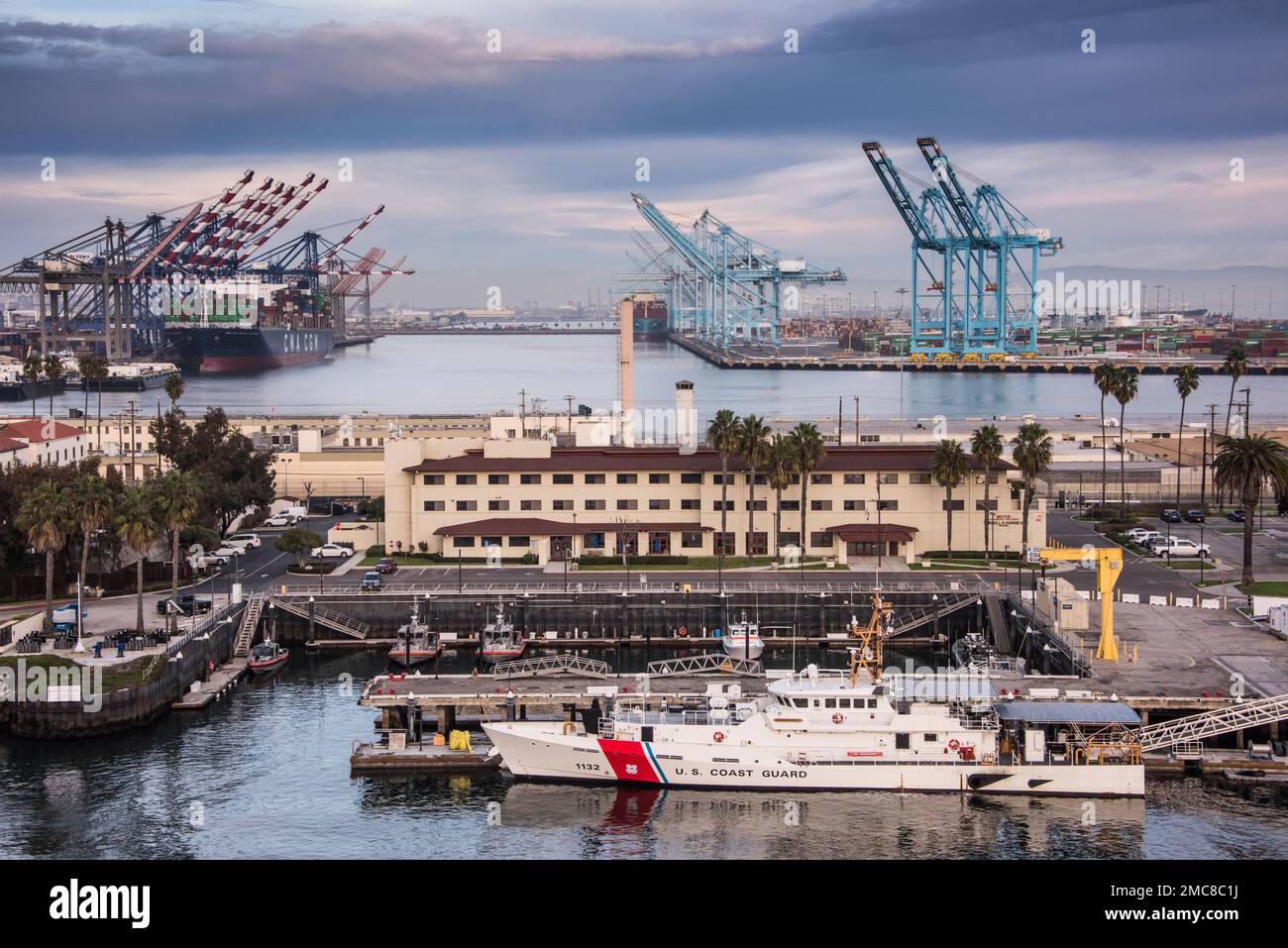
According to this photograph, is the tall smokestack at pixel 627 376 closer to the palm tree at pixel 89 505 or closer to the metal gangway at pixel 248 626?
the metal gangway at pixel 248 626

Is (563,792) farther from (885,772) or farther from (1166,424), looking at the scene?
(1166,424)

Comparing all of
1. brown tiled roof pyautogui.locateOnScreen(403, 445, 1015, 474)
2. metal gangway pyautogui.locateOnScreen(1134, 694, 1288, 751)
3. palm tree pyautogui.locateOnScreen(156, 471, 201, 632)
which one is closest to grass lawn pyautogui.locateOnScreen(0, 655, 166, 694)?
palm tree pyautogui.locateOnScreen(156, 471, 201, 632)

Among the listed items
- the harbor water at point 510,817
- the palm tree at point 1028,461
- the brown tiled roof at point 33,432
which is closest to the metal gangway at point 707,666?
the harbor water at point 510,817

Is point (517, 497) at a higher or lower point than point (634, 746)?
higher

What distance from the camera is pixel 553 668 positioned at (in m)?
50.0

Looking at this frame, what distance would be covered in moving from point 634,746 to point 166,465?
5904 cm

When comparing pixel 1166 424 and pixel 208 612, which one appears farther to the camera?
pixel 1166 424

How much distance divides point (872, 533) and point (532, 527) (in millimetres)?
14931

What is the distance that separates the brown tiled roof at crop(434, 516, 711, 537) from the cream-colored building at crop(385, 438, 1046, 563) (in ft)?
0.25

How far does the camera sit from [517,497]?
6819 cm

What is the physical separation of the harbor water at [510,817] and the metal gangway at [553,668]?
6.82m

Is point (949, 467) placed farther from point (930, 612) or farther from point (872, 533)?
point (930, 612)
